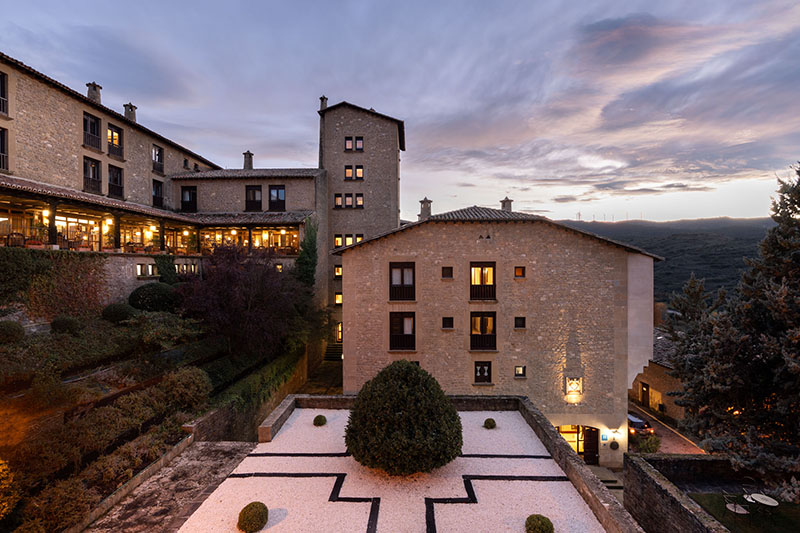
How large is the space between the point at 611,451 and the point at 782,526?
7.63 m

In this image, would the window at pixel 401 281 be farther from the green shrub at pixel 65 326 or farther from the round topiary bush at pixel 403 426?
the green shrub at pixel 65 326

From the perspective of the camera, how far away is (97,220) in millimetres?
26359

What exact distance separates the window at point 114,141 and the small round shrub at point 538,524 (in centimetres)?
3303

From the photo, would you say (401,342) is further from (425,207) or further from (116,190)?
(116,190)

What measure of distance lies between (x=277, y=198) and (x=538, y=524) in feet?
94.9

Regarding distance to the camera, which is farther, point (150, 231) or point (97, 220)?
point (150, 231)

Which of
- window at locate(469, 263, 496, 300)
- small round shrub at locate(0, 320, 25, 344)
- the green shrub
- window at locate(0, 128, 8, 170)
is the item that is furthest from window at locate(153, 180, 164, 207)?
window at locate(469, 263, 496, 300)

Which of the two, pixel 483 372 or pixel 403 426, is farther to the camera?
pixel 483 372

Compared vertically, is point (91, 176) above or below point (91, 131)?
below

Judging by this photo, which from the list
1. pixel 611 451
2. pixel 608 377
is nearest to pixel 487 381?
pixel 608 377

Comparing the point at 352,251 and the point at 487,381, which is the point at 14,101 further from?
the point at 487,381

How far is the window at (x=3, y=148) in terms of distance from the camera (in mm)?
18734

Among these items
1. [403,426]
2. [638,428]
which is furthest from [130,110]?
[638,428]

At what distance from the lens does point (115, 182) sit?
2627cm
